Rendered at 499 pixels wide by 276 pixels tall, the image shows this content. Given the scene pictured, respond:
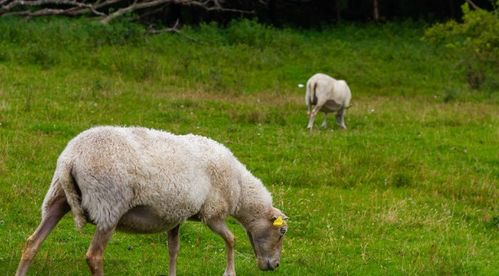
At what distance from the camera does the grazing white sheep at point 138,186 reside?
6.64m

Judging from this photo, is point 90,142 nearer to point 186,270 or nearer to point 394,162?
point 186,270

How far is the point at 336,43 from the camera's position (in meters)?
30.1

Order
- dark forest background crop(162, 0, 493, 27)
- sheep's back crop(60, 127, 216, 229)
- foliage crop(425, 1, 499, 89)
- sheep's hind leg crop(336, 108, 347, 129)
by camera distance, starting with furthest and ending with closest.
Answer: dark forest background crop(162, 0, 493, 27) → foliage crop(425, 1, 499, 89) → sheep's hind leg crop(336, 108, 347, 129) → sheep's back crop(60, 127, 216, 229)

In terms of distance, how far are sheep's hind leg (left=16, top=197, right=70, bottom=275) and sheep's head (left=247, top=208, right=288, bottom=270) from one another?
2.00 m

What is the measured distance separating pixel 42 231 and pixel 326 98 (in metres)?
11.5

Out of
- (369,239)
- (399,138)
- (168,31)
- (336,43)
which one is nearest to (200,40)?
(168,31)

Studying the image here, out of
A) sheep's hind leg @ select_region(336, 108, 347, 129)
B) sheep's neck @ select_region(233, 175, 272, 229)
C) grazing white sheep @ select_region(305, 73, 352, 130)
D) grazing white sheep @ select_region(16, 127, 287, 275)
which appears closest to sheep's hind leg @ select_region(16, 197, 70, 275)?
grazing white sheep @ select_region(16, 127, 287, 275)

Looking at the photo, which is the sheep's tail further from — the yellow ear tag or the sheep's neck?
the yellow ear tag

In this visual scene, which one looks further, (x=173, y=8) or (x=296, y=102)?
(x=173, y=8)

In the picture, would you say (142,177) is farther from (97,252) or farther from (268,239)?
(268,239)

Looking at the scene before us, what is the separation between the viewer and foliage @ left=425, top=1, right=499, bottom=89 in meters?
24.3

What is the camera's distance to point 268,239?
8.26 m

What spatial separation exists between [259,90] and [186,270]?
14.6 meters

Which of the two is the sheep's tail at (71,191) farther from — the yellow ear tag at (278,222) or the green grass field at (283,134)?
the yellow ear tag at (278,222)
